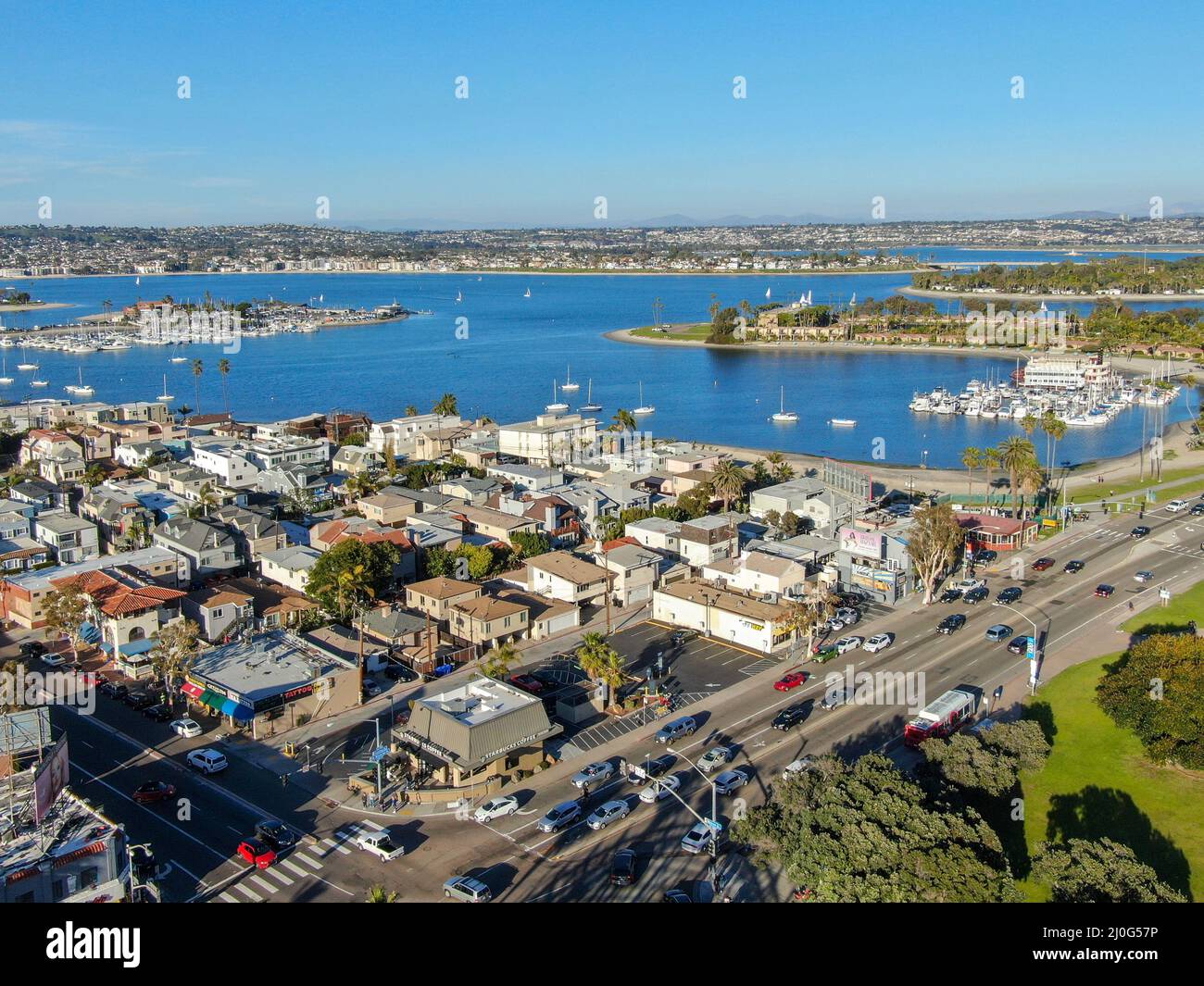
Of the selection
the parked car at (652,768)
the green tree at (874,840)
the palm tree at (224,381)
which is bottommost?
the parked car at (652,768)

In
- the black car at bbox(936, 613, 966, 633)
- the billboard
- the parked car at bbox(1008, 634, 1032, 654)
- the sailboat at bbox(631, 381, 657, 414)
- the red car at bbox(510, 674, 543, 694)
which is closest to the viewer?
the billboard

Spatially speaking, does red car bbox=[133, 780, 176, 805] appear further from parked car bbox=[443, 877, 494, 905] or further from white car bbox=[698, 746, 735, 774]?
white car bbox=[698, 746, 735, 774]

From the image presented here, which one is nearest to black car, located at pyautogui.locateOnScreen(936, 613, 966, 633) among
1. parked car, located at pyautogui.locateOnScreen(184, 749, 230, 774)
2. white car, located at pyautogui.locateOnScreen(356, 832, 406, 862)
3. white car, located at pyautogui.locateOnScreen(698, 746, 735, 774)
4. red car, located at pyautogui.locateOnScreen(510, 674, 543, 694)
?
white car, located at pyautogui.locateOnScreen(698, 746, 735, 774)

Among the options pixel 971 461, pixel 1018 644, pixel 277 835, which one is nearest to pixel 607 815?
pixel 277 835

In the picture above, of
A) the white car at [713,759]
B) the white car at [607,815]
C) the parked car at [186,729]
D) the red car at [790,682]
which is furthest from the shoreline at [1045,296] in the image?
the parked car at [186,729]

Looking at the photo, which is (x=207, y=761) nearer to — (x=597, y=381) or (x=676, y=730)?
(x=676, y=730)

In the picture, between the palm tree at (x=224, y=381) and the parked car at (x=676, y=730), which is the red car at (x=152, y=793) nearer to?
the parked car at (x=676, y=730)
